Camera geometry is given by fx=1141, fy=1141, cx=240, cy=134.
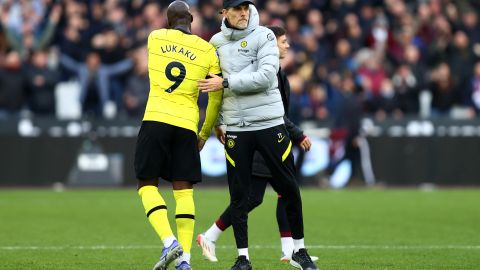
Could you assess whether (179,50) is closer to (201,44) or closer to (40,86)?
(201,44)

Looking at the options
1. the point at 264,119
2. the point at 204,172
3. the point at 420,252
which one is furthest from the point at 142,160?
the point at 204,172

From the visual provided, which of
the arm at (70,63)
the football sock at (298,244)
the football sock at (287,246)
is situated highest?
the arm at (70,63)

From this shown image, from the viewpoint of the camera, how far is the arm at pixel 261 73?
9742 mm

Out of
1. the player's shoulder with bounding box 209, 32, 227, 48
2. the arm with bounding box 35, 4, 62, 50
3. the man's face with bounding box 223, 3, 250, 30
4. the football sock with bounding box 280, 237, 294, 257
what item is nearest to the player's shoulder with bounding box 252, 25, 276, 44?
the man's face with bounding box 223, 3, 250, 30

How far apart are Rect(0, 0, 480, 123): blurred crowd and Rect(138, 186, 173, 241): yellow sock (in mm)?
12212

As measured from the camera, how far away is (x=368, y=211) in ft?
58.2

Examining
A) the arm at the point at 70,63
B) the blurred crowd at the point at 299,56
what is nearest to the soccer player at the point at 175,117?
the blurred crowd at the point at 299,56

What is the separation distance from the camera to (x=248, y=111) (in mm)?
9945

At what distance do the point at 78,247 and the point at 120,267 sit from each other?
76.0 inches

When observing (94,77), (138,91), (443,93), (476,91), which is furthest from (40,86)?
(476,91)

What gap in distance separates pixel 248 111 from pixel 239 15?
0.84m

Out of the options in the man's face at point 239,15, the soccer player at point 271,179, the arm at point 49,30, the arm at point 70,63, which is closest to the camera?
the man's face at point 239,15

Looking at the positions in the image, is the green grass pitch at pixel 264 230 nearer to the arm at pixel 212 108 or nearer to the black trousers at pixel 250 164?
the black trousers at pixel 250 164

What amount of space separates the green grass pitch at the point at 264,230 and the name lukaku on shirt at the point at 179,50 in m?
2.03
